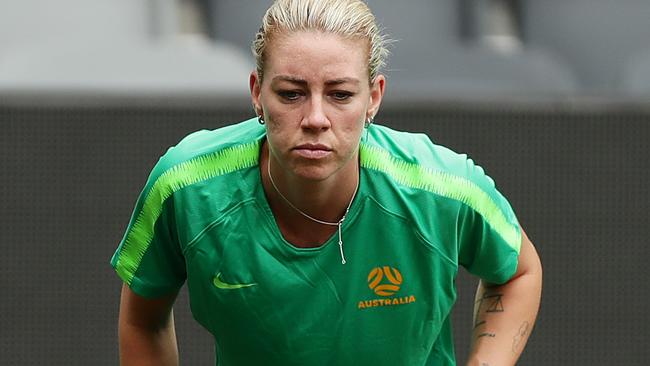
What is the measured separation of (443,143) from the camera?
15.9ft

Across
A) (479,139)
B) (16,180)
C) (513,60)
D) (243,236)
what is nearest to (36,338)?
(16,180)

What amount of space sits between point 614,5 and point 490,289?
2547 mm

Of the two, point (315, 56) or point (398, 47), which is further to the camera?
point (398, 47)

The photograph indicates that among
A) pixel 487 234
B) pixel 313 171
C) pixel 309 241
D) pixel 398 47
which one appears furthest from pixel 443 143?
pixel 313 171

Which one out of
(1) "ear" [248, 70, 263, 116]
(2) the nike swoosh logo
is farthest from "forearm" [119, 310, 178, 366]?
(1) "ear" [248, 70, 263, 116]

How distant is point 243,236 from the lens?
259cm

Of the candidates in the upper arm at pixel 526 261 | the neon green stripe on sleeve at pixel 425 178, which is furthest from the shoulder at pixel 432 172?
the upper arm at pixel 526 261

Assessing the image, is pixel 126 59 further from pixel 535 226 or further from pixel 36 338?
pixel 535 226

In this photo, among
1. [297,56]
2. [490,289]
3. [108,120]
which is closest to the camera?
[297,56]

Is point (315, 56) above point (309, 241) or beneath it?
above

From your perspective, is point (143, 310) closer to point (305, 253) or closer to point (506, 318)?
point (305, 253)

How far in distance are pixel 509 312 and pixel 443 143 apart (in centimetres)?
208

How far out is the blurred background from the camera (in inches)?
189

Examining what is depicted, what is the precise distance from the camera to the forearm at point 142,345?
275cm
